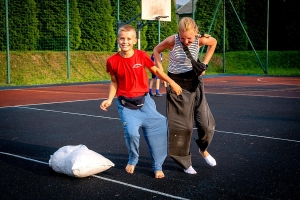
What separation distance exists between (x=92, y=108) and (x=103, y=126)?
9.54ft

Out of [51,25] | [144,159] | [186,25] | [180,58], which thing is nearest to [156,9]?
[51,25]

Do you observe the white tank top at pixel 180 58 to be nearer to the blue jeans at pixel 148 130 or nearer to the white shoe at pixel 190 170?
the blue jeans at pixel 148 130

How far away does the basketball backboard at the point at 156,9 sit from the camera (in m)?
19.2

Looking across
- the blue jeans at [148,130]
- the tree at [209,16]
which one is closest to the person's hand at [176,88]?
the blue jeans at [148,130]

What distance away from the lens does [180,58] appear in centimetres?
471

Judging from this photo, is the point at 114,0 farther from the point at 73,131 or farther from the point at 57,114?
the point at 73,131

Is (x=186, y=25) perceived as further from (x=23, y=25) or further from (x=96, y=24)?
(x=96, y=24)

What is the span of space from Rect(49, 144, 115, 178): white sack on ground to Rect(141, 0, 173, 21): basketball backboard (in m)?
14.9

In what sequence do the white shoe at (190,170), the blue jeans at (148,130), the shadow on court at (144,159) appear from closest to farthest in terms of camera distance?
the shadow on court at (144,159) → the blue jeans at (148,130) → the white shoe at (190,170)

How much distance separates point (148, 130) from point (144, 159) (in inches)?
35.2

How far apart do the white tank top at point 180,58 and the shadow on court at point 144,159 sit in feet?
→ 3.77

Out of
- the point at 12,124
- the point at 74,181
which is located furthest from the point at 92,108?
the point at 74,181

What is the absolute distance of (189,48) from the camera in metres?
4.66

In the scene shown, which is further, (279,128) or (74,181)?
(279,128)
